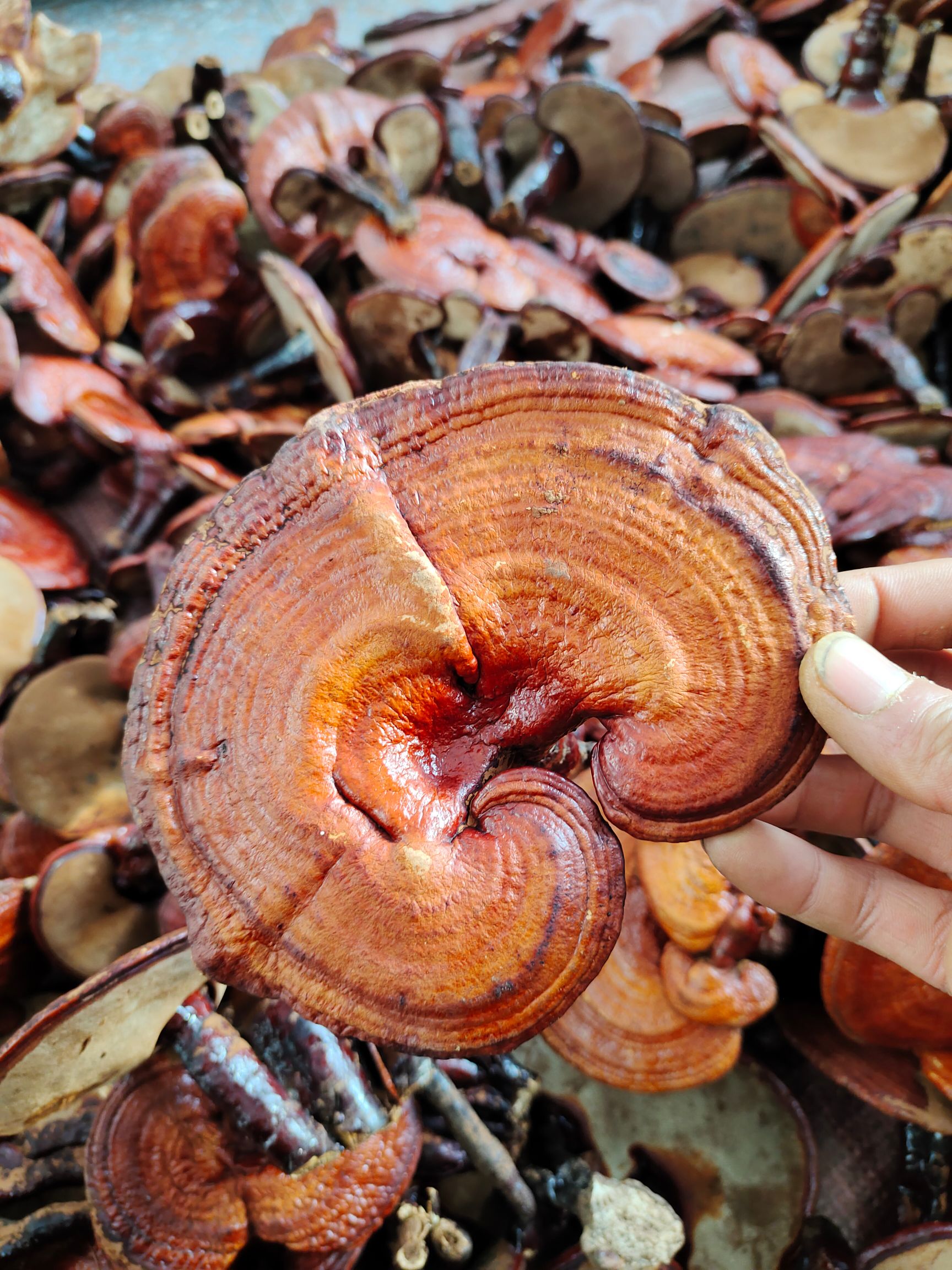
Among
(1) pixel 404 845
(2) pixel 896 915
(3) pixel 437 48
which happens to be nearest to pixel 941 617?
(2) pixel 896 915

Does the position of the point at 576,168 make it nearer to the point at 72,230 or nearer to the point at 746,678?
the point at 72,230

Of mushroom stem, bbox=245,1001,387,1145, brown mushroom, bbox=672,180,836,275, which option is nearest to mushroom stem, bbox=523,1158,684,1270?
mushroom stem, bbox=245,1001,387,1145

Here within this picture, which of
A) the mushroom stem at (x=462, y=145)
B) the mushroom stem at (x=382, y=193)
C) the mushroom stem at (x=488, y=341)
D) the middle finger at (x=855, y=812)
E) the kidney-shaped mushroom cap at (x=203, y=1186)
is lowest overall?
the kidney-shaped mushroom cap at (x=203, y=1186)

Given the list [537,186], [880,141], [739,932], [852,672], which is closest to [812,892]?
[739,932]

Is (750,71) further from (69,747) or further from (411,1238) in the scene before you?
(411,1238)

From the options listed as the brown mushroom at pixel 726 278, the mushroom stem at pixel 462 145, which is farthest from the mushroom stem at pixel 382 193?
the brown mushroom at pixel 726 278

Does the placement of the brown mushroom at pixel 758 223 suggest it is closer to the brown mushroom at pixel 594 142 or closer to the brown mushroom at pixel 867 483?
the brown mushroom at pixel 594 142
